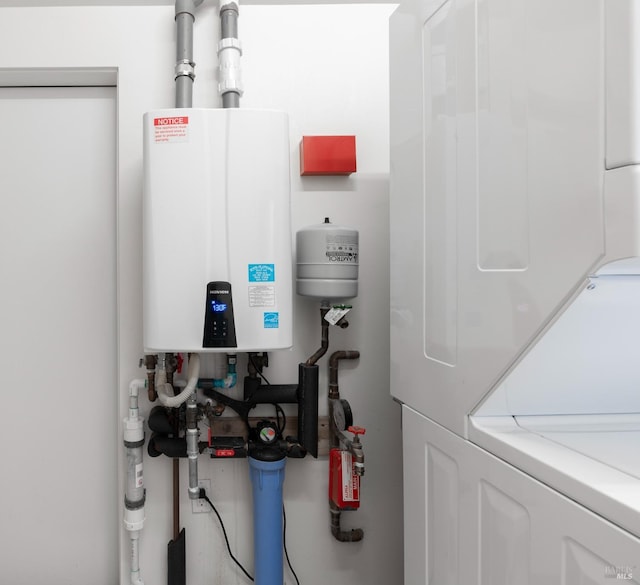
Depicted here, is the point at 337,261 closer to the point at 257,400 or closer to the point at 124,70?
the point at 257,400

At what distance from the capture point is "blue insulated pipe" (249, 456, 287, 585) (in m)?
1.17

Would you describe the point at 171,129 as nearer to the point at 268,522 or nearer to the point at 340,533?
the point at 268,522

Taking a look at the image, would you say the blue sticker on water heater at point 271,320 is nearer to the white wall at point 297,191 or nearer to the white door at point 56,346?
the white wall at point 297,191

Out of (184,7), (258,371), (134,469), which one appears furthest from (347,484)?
(184,7)

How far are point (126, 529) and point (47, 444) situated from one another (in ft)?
1.43

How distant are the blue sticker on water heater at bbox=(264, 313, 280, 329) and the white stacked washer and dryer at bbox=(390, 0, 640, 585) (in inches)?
12.8

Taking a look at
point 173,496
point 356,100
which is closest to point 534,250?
point 356,100

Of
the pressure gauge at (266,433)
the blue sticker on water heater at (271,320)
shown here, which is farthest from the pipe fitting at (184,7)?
the pressure gauge at (266,433)

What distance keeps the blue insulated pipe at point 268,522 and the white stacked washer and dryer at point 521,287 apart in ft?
1.38

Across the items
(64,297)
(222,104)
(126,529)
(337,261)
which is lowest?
(126,529)

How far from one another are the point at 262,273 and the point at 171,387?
47 cm

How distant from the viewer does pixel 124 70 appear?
127 cm

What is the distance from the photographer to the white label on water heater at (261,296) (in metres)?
→ 1.03

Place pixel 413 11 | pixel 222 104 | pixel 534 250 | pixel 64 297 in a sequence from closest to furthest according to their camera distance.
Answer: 1. pixel 534 250
2. pixel 413 11
3. pixel 222 104
4. pixel 64 297
